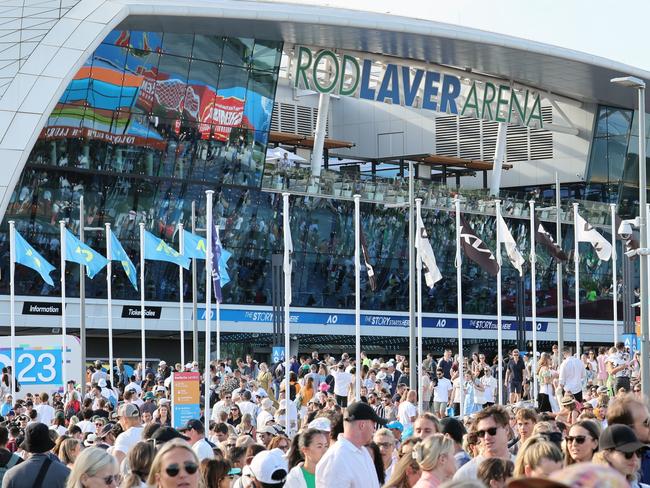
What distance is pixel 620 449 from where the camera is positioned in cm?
725

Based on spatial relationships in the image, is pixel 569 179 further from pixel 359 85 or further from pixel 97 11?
pixel 97 11

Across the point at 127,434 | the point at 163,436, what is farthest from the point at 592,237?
the point at 163,436

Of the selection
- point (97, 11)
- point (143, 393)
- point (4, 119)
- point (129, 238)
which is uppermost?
point (97, 11)

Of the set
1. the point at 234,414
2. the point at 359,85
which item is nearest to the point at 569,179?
the point at 359,85

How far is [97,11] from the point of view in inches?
1713

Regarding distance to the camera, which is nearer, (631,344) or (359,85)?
(631,344)

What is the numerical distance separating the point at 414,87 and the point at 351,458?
1745 inches

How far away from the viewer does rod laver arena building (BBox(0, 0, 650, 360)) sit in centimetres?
4428

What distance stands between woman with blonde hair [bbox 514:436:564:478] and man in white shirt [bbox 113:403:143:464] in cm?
566

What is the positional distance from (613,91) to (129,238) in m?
23.1

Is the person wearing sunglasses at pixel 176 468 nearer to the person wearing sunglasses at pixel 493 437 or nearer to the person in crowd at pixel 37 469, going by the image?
the person in crowd at pixel 37 469

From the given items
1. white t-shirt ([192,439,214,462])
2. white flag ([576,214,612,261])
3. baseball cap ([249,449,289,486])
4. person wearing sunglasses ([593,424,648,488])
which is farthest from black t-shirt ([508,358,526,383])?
person wearing sunglasses ([593,424,648,488])

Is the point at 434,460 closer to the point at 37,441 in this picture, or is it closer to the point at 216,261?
the point at 37,441

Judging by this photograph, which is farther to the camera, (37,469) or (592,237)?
(592,237)
